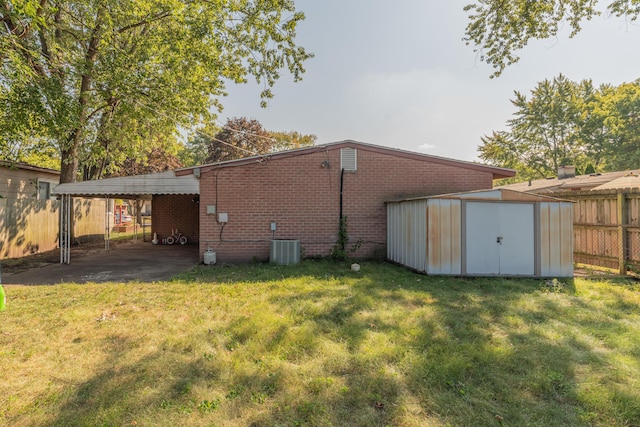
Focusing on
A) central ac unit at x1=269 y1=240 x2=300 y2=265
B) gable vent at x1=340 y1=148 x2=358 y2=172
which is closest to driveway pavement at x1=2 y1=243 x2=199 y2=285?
central ac unit at x1=269 y1=240 x2=300 y2=265

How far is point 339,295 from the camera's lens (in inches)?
235

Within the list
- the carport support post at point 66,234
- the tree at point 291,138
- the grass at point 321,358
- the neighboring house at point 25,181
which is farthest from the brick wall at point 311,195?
the tree at point 291,138

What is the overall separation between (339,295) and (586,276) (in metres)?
6.62

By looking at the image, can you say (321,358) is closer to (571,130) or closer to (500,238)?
(500,238)

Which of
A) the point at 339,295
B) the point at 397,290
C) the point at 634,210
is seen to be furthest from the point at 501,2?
the point at 339,295

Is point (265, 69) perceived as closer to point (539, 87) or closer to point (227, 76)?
point (227, 76)

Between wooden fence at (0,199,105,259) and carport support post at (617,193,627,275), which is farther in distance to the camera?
wooden fence at (0,199,105,259)

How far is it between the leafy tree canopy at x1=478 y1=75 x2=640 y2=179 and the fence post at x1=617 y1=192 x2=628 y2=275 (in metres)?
23.0

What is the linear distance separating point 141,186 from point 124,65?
5.08 m

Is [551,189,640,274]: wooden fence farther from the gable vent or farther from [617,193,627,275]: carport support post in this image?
the gable vent

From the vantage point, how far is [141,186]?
967cm

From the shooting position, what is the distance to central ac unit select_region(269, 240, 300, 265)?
9.12 m

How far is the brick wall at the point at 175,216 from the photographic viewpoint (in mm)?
16016

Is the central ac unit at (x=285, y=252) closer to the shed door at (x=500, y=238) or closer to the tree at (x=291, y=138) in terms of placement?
the shed door at (x=500, y=238)
